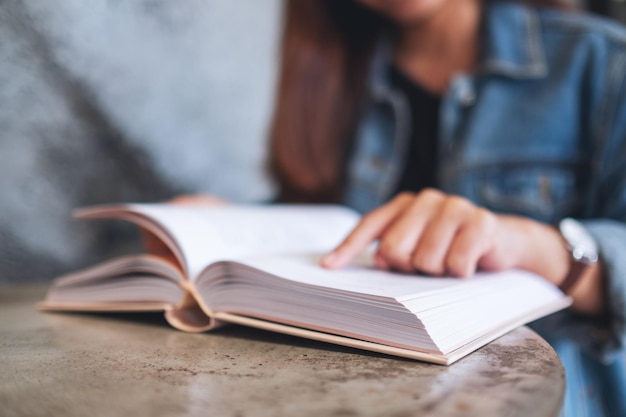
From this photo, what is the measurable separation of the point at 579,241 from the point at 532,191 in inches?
12.9

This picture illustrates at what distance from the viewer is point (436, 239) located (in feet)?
1.74

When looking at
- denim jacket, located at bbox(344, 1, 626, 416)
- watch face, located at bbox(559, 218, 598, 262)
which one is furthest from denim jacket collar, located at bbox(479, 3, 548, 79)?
watch face, located at bbox(559, 218, 598, 262)

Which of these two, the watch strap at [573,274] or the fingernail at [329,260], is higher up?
the fingernail at [329,260]

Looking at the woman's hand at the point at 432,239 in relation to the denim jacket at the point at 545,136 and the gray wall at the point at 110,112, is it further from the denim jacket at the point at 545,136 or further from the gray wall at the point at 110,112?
the gray wall at the point at 110,112

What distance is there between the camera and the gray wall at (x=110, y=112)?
31.1 inches

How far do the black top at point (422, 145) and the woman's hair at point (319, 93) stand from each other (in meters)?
0.17

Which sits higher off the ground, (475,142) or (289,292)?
(475,142)

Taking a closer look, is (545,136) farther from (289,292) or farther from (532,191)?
(289,292)

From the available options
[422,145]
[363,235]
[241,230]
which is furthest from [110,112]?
[422,145]

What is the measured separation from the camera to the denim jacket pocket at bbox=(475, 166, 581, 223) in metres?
1.01

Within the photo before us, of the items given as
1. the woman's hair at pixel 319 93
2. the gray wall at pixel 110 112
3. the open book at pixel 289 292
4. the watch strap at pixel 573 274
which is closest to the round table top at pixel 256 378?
the open book at pixel 289 292

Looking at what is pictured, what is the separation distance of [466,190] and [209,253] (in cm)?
69

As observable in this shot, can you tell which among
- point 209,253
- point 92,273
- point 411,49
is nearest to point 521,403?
point 209,253

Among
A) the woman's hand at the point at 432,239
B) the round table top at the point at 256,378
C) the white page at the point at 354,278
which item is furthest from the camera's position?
the woman's hand at the point at 432,239
